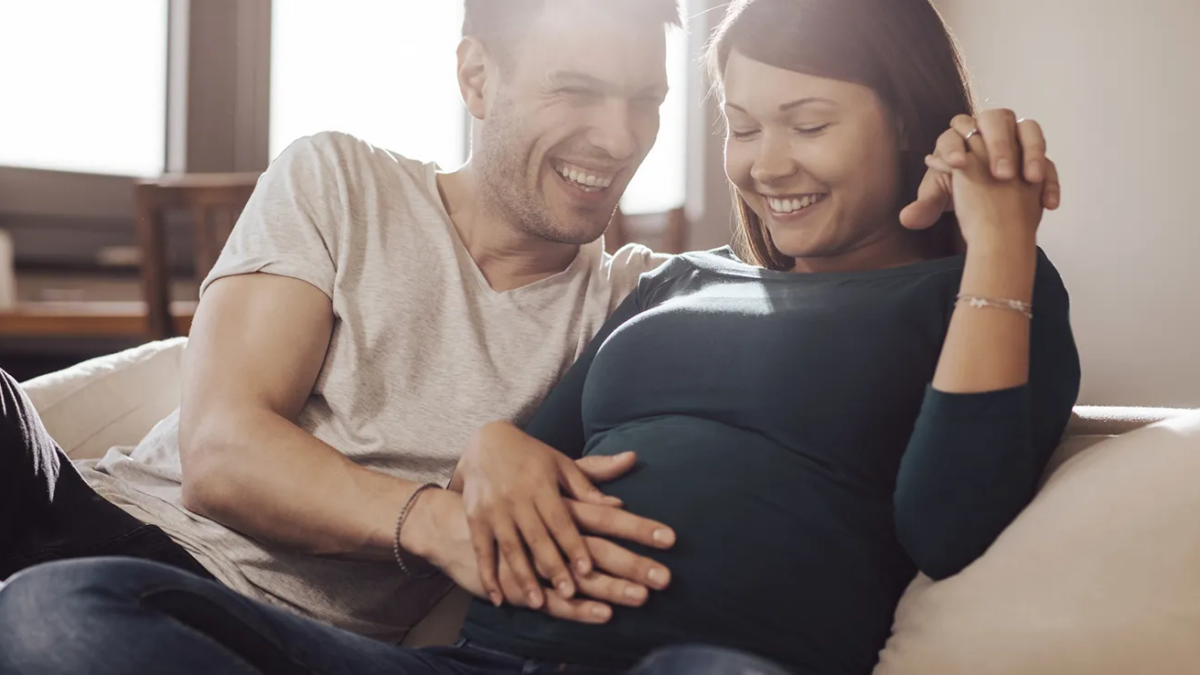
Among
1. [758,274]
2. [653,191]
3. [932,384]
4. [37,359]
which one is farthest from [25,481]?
[653,191]

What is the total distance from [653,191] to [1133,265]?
2037 mm

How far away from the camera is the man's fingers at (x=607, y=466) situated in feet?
3.22

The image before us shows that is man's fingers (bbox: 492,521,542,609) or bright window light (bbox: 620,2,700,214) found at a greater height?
bright window light (bbox: 620,2,700,214)

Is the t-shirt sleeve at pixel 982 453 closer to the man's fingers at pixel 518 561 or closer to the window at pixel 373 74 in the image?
the man's fingers at pixel 518 561

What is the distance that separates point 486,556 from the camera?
3.18 ft

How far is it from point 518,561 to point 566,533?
0.17 ft

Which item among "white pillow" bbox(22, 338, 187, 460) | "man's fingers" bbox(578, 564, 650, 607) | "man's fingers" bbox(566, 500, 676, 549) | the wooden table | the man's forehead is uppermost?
the man's forehead

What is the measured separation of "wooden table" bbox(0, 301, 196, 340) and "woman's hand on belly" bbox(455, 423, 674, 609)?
1.63 meters

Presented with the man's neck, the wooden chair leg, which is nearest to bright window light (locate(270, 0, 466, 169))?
the wooden chair leg

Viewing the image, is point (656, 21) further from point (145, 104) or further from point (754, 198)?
point (145, 104)

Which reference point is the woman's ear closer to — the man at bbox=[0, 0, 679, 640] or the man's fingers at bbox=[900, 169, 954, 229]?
the man's fingers at bbox=[900, 169, 954, 229]

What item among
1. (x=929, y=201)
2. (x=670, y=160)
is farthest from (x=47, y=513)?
(x=670, y=160)

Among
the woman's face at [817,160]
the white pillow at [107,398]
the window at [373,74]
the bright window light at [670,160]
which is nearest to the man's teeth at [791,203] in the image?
the woman's face at [817,160]

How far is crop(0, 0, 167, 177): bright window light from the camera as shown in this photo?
3.27m
